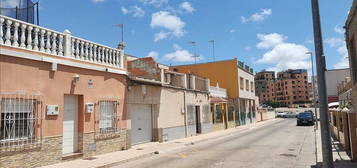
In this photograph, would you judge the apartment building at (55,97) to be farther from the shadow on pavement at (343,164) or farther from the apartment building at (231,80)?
the apartment building at (231,80)

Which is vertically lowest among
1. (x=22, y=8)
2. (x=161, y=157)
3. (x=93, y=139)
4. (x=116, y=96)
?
(x=161, y=157)

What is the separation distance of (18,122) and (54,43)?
10.9ft

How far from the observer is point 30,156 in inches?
401

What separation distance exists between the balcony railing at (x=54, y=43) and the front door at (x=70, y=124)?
185 centimetres

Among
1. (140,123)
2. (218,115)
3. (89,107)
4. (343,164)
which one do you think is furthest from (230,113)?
(343,164)

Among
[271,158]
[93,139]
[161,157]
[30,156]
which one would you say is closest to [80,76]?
[93,139]

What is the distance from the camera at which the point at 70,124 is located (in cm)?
1236

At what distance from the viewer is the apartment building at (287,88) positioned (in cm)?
13750

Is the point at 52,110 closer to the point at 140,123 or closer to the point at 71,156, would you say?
the point at 71,156

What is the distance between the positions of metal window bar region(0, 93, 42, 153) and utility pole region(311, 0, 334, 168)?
9114mm

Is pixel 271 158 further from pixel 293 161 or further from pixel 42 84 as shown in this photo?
pixel 42 84

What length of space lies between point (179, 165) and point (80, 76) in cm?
559

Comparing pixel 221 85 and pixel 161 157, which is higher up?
pixel 221 85

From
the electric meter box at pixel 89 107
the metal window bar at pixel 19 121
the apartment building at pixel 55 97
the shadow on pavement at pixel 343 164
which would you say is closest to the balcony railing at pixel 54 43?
the apartment building at pixel 55 97
